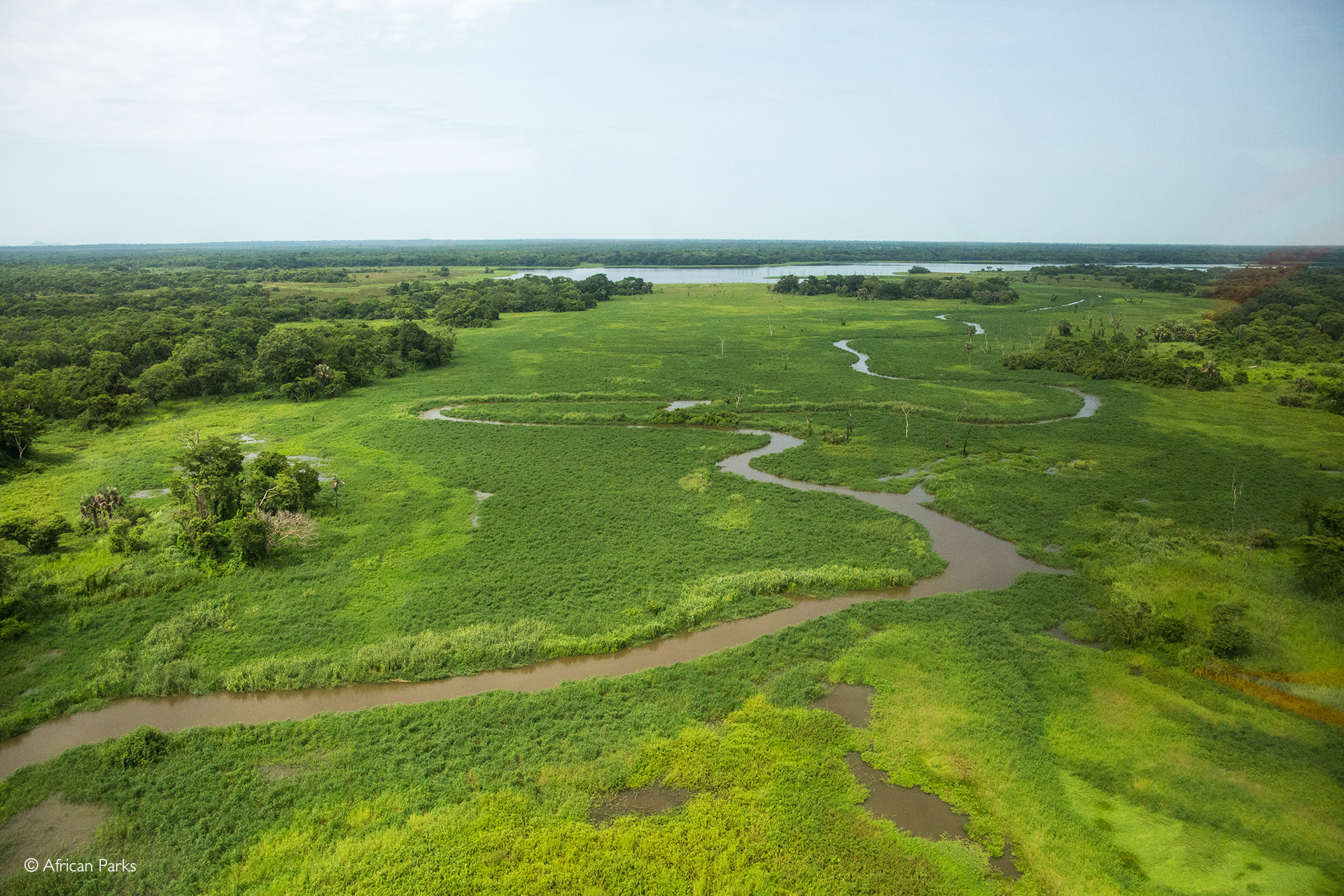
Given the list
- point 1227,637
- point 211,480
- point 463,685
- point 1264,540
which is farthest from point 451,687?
point 1264,540

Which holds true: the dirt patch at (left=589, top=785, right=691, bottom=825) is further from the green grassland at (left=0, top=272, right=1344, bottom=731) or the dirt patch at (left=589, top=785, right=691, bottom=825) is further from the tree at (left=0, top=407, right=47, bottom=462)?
the tree at (left=0, top=407, right=47, bottom=462)

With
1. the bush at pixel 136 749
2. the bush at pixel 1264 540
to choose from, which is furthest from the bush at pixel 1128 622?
the bush at pixel 136 749

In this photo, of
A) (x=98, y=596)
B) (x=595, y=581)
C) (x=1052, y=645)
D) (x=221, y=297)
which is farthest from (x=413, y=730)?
(x=221, y=297)

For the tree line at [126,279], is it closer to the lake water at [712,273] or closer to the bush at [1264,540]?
the lake water at [712,273]

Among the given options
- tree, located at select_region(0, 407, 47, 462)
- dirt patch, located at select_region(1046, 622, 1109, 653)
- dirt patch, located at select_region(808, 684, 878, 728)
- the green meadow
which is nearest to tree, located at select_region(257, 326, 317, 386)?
the green meadow

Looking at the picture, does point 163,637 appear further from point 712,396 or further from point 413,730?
point 712,396

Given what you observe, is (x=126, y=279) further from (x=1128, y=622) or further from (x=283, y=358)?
(x=1128, y=622)
